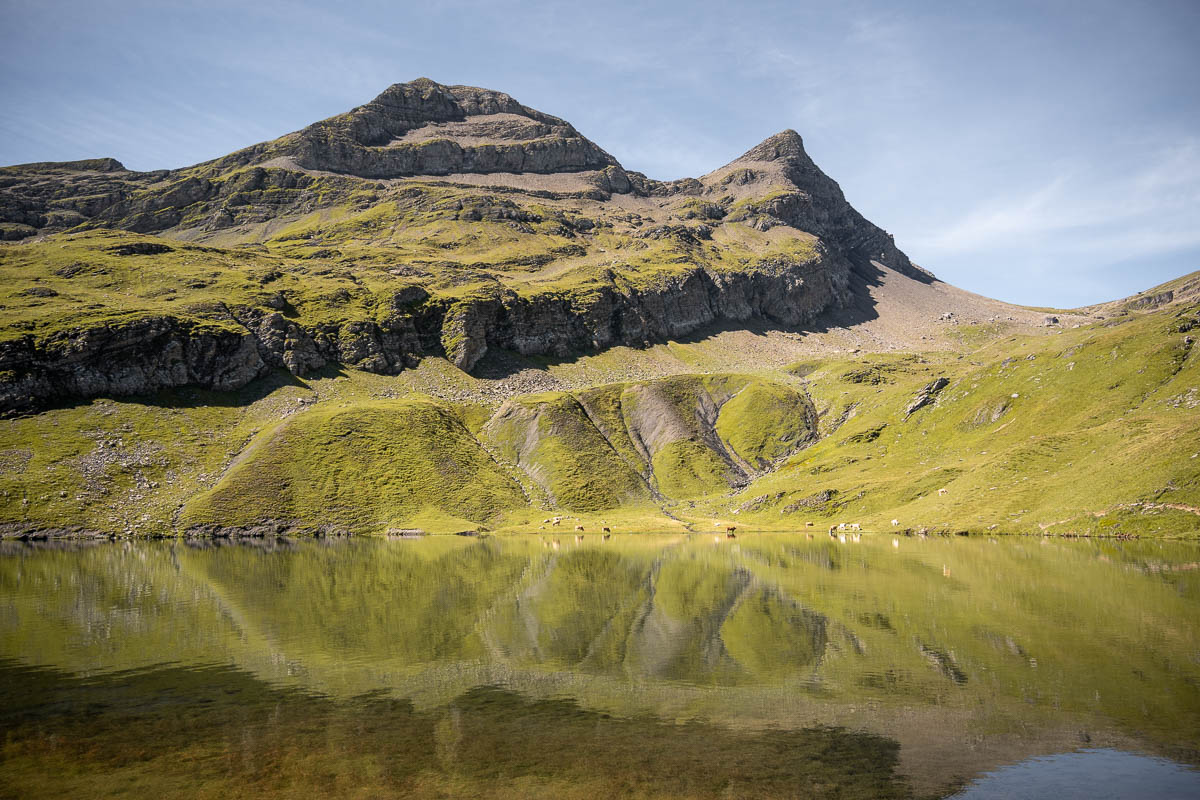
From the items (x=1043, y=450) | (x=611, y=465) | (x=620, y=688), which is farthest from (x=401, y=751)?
(x=611, y=465)

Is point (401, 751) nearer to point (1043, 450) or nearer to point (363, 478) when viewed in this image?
point (1043, 450)

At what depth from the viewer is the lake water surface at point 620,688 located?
21656mm

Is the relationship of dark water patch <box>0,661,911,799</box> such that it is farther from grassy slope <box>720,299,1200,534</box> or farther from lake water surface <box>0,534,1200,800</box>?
grassy slope <box>720,299,1200,534</box>

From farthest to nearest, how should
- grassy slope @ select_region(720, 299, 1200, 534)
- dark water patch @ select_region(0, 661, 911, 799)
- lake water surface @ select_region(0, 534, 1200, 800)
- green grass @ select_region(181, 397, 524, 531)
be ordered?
green grass @ select_region(181, 397, 524, 531) → grassy slope @ select_region(720, 299, 1200, 534) → lake water surface @ select_region(0, 534, 1200, 800) → dark water patch @ select_region(0, 661, 911, 799)

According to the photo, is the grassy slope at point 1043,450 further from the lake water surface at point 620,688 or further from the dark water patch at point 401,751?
the dark water patch at point 401,751

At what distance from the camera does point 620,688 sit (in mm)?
31609

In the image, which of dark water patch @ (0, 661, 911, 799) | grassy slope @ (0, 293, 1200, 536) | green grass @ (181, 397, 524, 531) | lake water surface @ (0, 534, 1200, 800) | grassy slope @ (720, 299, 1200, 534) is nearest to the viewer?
dark water patch @ (0, 661, 911, 799)

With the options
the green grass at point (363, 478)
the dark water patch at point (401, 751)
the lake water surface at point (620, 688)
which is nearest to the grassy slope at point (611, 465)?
the green grass at point (363, 478)

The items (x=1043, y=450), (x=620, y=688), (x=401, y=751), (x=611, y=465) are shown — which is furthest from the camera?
(x=611, y=465)

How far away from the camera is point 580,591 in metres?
62.9

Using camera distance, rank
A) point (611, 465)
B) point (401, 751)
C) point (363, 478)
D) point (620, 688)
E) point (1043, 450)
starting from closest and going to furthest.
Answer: point (401, 751), point (620, 688), point (1043, 450), point (363, 478), point (611, 465)

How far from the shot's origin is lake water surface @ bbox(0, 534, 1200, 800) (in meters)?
21.7

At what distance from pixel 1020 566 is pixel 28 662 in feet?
269

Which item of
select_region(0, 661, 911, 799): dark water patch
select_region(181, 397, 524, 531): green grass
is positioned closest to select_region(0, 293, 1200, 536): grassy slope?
select_region(181, 397, 524, 531): green grass
